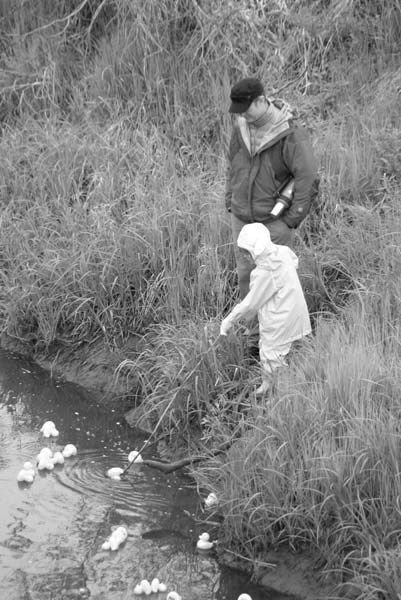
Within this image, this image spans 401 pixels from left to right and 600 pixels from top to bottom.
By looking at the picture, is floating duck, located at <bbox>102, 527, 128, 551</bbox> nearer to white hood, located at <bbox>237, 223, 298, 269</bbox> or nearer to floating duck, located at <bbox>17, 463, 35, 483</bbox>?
floating duck, located at <bbox>17, 463, 35, 483</bbox>

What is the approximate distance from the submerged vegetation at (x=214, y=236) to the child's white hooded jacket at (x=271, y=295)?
6.8 inches

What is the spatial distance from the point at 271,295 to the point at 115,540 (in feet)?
5.31

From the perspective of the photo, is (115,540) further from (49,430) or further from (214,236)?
(214,236)

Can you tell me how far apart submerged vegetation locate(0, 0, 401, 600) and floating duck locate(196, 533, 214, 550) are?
0.16m

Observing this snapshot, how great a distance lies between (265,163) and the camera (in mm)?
6145

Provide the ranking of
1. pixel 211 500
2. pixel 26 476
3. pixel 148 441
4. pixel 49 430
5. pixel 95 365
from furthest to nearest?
1. pixel 95 365
2. pixel 49 430
3. pixel 148 441
4. pixel 26 476
5. pixel 211 500

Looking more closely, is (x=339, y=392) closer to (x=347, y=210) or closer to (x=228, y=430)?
(x=228, y=430)

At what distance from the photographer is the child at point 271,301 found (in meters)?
5.78

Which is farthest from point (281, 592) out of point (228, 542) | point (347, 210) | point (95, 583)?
point (347, 210)

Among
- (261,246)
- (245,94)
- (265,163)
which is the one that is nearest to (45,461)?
(261,246)

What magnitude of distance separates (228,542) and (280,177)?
7.34 feet

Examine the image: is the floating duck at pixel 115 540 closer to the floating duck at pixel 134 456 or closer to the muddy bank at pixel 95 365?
the floating duck at pixel 134 456

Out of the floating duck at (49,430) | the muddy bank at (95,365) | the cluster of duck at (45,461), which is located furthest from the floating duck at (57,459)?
the muddy bank at (95,365)

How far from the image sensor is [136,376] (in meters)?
7.11
